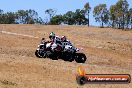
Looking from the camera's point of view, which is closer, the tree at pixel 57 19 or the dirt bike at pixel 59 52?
the dirt bike at pixel 59 52

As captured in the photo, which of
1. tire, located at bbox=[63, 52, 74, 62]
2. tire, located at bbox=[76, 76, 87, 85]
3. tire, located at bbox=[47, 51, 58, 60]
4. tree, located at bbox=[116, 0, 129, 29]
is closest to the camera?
tire, located at bbox=[76, 76, 87, 85]

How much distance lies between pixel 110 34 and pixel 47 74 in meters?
43.2

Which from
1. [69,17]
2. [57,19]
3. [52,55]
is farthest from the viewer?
[69,17]

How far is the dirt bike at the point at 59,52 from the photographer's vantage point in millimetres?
27578

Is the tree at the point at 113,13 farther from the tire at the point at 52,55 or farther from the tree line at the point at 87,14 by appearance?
the tire at the point at 52,55

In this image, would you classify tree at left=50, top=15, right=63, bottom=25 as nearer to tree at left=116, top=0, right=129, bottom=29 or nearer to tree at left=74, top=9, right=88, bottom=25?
tree at left=74, top=9, right=88, bottom=25

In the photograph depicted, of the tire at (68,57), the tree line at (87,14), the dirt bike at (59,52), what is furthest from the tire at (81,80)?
the tree line at (87,14)

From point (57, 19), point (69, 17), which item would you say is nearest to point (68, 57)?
point (57, 19)

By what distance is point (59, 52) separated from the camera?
2784 centimetres

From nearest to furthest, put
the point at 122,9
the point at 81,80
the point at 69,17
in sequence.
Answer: the point at 81,80
the point at 122,9
the point at 69,17

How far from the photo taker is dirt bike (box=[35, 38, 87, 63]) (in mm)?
27578

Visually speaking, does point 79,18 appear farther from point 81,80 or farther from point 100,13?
point 81,80

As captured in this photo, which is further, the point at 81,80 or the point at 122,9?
the point at 122,9

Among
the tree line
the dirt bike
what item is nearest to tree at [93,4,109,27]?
the tree line
